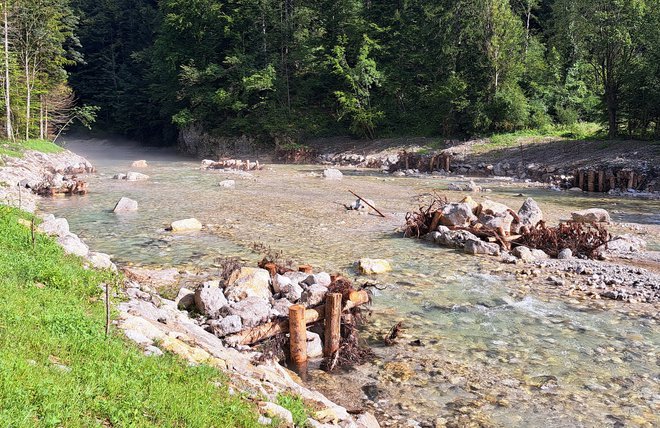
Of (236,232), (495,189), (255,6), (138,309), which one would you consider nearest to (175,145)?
(255,6)

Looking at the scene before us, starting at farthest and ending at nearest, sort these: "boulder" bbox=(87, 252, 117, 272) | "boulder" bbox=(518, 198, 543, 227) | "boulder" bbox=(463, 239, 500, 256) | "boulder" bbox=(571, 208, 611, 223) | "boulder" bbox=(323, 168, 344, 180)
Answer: "boulder" bbox=(323, 168, 344, 180) < "boulder" bbox=(571, 208, 611, 223) < "boulder" bbox=(518, 198, 543, 227) < "boulder" bbox=(463, 239, 500, 256) < "boulder" bbox=(87, 252, 117, 272)

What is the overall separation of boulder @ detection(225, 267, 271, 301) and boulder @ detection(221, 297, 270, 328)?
430 mm

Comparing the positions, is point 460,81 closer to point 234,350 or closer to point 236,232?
point 236,232

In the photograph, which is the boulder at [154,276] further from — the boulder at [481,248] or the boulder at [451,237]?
the boulder at [481,248]

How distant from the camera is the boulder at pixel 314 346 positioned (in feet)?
27.6

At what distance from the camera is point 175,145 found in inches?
2709

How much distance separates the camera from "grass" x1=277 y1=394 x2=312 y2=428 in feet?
17.8

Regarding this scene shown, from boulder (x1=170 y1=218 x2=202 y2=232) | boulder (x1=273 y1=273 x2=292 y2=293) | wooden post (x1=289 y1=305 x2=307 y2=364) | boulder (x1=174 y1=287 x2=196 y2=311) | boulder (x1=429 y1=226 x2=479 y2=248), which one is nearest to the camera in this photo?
wooden post (x1=289 y1=305 x2=307 y2=364)

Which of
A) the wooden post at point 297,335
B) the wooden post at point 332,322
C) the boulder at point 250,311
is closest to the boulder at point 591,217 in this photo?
the wooden post at point 332,322

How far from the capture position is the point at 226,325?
841 centimetres

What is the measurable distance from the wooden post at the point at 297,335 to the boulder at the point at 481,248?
790 centimetres

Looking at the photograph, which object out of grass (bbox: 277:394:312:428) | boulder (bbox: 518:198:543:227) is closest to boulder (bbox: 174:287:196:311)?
grass (bbox: 277:394:312:428)

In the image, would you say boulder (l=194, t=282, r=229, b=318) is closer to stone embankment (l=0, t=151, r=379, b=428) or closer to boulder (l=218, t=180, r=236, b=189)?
stone embankment (l=0, t=151, r=379, b=428)

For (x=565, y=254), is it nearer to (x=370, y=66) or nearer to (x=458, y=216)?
(x=458, y=216)
